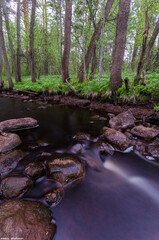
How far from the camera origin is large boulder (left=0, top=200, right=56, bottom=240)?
48.9 inches

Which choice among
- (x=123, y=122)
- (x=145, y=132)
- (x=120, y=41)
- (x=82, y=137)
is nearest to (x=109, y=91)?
(x=120, y=41)

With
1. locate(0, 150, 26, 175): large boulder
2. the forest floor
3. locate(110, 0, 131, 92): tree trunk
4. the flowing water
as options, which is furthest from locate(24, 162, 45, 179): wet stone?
locate(110, 0, 131, 92): tree trunk

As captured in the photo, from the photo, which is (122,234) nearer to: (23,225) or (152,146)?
(23,225)

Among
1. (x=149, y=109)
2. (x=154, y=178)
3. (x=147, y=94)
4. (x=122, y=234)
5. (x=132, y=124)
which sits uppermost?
(x=147, y=94)

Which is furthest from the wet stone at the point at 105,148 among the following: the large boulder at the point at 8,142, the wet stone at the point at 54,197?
the large boulder at the point at 8,142

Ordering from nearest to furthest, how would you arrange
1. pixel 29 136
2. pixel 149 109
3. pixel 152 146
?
1. pixel 152 146
2. pixel 29 136
3. pixel 149 109

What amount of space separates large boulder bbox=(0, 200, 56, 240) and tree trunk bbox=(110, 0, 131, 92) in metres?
6.29

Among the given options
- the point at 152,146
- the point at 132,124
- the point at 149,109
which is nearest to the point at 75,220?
the point at 152,146

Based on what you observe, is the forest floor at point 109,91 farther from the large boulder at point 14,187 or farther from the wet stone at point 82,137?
the large boulder at point 14,187

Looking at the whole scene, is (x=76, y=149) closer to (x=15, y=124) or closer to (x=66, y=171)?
(x=66, y=171)

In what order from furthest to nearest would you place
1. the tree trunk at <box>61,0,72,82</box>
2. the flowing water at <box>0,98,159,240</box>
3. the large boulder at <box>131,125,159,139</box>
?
the tree trunk at <box>61,0,72,82</box>, the large boulder at <box>131,125,159,139</box>, the flowing water at <box>0,98,159,240</box>

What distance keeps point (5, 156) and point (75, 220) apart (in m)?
1.78

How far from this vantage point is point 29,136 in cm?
369

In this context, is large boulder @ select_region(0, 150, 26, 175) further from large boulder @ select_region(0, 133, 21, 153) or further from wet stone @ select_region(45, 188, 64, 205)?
wet stone @ select_region(45, 188, 64, 205)
